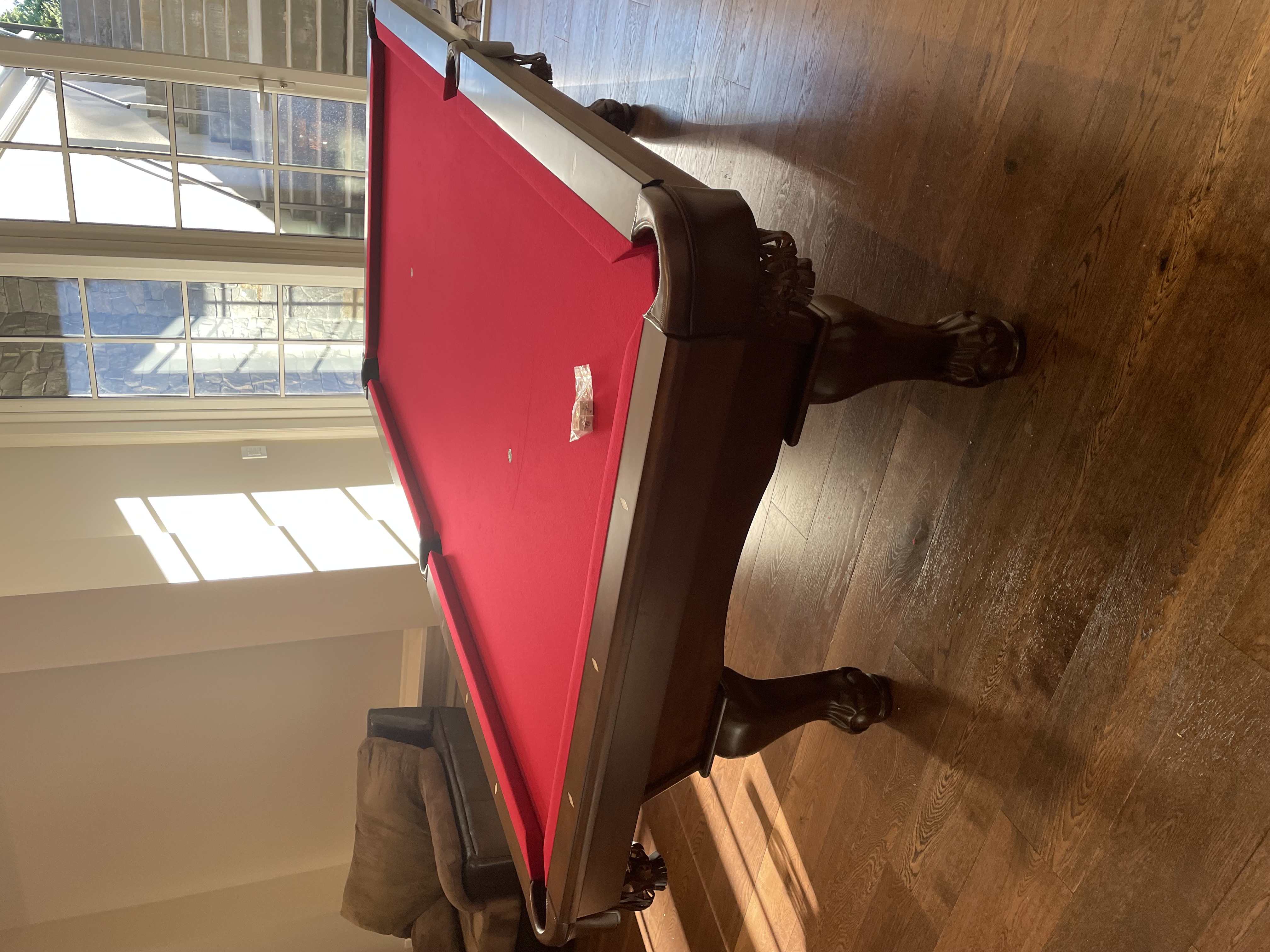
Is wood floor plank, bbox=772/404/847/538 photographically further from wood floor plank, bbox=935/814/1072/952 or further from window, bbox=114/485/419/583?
window, bbox=114/485/419/583

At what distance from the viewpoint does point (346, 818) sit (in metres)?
5.28

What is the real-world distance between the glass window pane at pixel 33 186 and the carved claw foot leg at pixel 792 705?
3.81 m

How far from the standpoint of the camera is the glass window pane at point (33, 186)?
3666mm

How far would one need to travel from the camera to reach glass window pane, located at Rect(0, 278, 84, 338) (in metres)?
3.73

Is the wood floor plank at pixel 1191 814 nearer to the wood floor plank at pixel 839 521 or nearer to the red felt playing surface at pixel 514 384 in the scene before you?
the wood floor plank at pixel 839 521

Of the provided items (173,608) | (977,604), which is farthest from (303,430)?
(977,604)

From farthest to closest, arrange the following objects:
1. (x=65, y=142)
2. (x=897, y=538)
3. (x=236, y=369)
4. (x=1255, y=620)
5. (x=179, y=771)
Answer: (x=179, y=771) < (x=236, y=369) < (x=65, y=142) < (x=897, y=538) < (x=1255, y=620)

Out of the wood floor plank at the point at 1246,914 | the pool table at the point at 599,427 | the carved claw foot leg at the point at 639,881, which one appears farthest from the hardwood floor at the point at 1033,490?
the carved claw foot leg at the point at 639,881

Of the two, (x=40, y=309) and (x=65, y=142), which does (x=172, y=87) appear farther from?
(x=40, y=309)

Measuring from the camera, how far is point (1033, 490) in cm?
122

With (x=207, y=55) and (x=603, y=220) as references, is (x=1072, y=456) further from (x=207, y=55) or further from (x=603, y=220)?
(x=207, y=55)

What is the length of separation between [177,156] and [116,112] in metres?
0.27

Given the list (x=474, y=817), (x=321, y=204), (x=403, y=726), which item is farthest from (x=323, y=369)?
(x=474, y=817)

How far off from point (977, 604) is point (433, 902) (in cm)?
346
